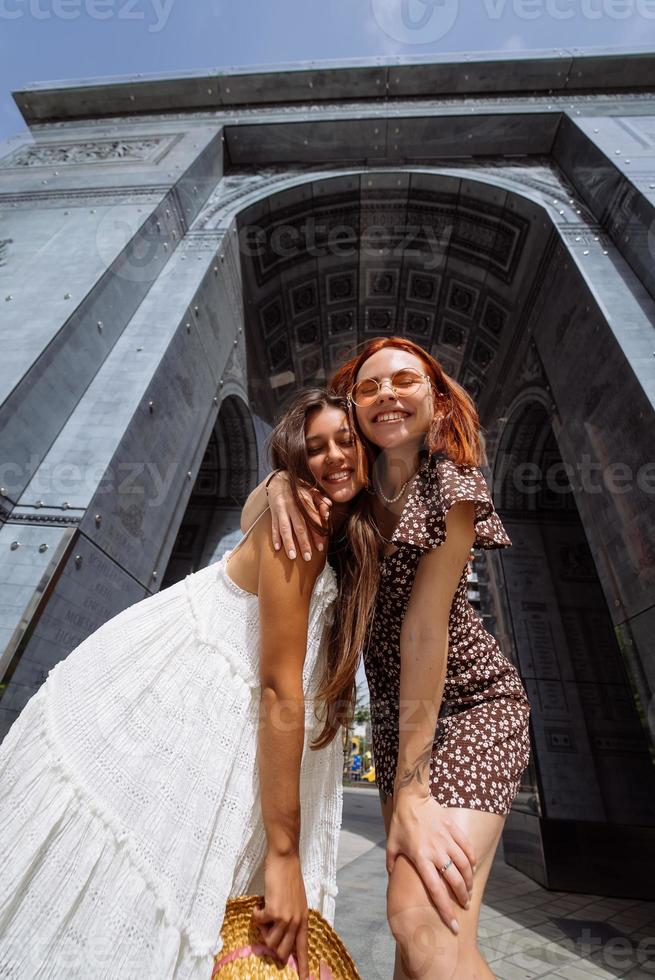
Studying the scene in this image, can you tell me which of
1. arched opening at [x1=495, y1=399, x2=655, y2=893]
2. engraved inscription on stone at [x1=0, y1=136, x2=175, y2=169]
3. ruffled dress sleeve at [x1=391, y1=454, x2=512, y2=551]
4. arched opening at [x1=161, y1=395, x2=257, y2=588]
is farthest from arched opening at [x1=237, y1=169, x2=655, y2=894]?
ruffled dress sleeve at [x1=391, y1=454, x2=512, y2=551]

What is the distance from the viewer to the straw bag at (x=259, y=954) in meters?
0.85

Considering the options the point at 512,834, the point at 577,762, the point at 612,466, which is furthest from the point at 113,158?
the point at 512,834

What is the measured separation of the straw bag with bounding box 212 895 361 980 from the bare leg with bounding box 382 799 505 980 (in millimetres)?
117

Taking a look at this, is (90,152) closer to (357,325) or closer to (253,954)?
(357,325)

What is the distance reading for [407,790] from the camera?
1.06 metres

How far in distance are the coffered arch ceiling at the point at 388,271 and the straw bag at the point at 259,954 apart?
7118mm

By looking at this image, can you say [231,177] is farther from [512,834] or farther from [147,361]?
[512,834]

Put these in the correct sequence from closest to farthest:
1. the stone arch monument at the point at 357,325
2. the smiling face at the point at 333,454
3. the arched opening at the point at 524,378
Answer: the smiling face at the point at 333,454
the stone arch monument at the point at 357,325
the arched opening at the point at 524,378

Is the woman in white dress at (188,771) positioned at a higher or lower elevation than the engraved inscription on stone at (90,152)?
lower

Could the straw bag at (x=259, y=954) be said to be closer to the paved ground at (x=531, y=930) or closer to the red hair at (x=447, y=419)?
the red hair at (x=447, y=419)

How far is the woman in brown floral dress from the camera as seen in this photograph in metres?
0.97

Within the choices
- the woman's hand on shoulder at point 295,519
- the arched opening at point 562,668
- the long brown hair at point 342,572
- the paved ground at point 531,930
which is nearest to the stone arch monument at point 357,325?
the arched opening at point 562,668

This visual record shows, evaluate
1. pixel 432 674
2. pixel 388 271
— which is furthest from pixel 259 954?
pixel 388 271

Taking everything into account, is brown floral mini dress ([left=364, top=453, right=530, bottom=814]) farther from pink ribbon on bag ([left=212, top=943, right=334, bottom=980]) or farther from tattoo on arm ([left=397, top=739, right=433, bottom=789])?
pink ribbon on bag ([left=212, top=943, right=334, bottom=980])
